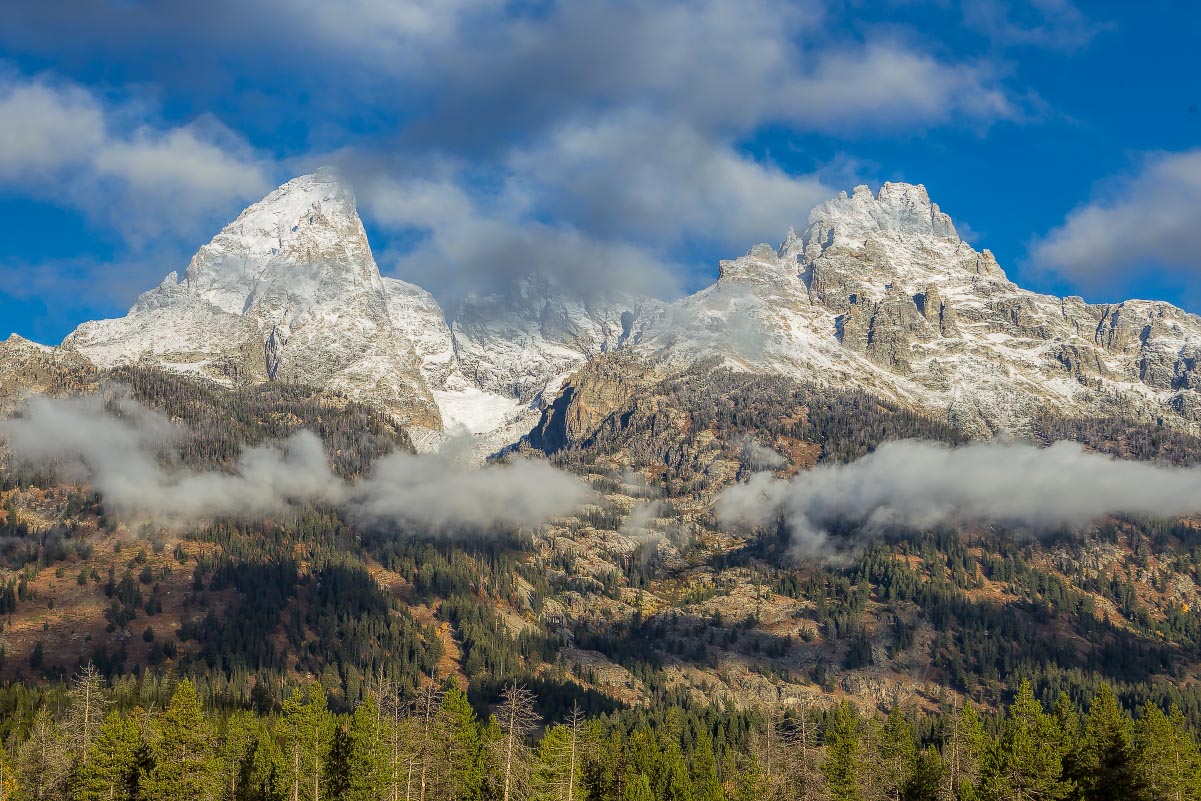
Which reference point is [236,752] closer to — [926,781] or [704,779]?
[704,779]

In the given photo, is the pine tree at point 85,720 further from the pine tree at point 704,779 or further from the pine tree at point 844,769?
the pine tree at point 844,769

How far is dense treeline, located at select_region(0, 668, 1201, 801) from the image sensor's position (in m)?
106

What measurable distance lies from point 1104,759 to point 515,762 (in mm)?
68048

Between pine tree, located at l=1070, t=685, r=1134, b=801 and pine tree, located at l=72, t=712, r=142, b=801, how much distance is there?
342ft

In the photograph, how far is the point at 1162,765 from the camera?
107938 millimetres

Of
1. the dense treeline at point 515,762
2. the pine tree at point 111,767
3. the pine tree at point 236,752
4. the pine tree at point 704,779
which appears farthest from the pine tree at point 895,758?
the pine tree at point 111,767

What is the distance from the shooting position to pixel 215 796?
4552 inches

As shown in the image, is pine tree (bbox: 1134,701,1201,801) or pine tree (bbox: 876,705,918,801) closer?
pine tree (bbox: 1134,701,1201,801)

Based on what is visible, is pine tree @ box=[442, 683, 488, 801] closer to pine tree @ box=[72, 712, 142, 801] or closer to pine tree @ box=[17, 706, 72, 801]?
pine tree @ box=[72, 712, 142, 801]

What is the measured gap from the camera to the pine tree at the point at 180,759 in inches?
4110

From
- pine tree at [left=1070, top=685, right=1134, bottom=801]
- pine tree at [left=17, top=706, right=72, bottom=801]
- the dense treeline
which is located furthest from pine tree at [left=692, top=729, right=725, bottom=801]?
pine tree at [left=17, top=706, right=72, bottom=801]

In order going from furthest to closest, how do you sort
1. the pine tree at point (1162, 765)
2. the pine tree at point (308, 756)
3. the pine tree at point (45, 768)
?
the pine tree at point (45, 768) < the pine tree at point (308, 756) < the pine tree at point (1162, 765)

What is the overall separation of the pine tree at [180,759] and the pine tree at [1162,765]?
98.6m

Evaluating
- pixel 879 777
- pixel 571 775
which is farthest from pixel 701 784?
pixel 571 775
